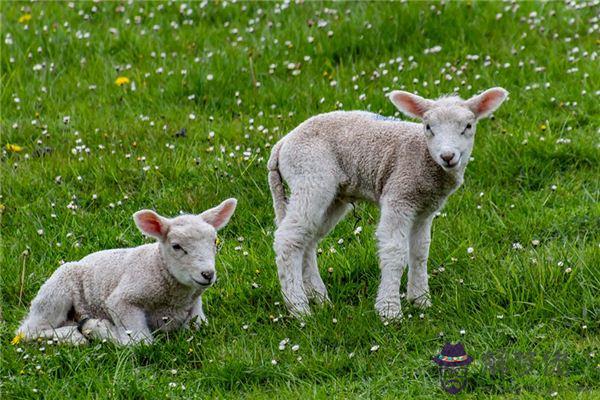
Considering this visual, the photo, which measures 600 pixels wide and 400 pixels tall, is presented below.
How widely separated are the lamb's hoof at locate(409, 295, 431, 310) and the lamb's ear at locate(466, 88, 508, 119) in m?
1.29

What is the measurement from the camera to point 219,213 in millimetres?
7262

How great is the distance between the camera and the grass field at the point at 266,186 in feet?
21.9

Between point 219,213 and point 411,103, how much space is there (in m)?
1.51

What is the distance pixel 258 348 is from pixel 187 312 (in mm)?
631

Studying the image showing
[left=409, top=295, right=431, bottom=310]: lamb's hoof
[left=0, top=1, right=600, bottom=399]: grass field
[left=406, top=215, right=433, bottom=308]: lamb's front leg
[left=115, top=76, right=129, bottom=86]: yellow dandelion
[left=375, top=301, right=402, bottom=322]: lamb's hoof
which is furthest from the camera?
[left=115, top=76, right=129, bottom=86]: yellow dandelion

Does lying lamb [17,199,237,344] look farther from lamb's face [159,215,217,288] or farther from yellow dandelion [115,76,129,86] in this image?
yellow dandelion [115,76,129,86]

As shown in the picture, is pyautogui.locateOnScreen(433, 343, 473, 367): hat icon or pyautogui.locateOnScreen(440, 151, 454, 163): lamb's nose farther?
pyautogui.locateOnScreen(440, 151, 454, 163): lamb's nose

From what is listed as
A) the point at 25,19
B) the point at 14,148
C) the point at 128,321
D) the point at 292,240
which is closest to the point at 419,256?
the point at 292,240

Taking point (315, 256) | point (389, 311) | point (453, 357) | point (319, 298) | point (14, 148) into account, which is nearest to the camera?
point (453, 357)

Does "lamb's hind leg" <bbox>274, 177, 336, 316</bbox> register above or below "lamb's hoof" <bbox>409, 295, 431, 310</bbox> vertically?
above

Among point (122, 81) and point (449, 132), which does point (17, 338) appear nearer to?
point (449, 132)

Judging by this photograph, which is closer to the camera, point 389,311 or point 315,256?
point 389,311

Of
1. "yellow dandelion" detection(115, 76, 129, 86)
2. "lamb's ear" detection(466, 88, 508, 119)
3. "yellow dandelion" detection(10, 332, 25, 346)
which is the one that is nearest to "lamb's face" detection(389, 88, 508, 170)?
"lamb's ear" detection(466, 88, 508, 119)

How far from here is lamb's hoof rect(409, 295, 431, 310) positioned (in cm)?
741
